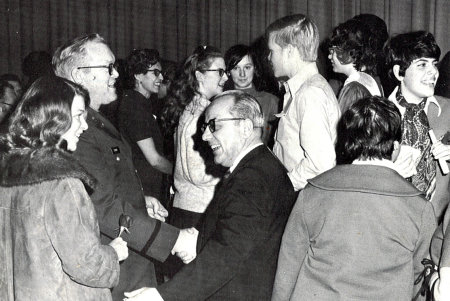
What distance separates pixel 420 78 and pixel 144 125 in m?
1.85

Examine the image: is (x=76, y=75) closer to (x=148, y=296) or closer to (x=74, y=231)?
(x=74, y=231)

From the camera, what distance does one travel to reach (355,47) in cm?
329

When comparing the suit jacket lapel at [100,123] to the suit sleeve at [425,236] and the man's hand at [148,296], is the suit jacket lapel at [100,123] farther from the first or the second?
the suit sleeve at [425,236]

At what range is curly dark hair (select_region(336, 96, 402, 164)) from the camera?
6.73ft

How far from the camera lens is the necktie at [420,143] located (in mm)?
2865

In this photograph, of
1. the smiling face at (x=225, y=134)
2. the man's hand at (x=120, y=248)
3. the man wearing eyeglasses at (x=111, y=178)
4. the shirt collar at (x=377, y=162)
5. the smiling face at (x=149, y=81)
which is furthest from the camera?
the smiling face at (x=149, y=81)

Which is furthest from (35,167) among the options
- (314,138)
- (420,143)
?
(420,143)

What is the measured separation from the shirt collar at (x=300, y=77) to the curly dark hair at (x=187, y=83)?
735 millimetres

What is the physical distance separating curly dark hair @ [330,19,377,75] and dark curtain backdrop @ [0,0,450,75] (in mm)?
1909

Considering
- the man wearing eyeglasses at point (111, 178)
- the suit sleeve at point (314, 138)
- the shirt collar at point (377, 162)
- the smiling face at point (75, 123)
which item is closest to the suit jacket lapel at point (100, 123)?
the man wearing eyeglasses at point (111, 178)

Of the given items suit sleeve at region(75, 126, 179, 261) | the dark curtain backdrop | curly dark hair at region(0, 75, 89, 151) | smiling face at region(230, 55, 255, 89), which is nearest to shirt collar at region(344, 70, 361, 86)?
suit sleeve at region(75, 126, 179, 261)

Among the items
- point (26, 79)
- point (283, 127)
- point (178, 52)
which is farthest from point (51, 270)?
point (26, 79)

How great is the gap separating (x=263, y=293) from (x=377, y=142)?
716mm

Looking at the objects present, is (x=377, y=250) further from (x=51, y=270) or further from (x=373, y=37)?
(x=373, y=37)
